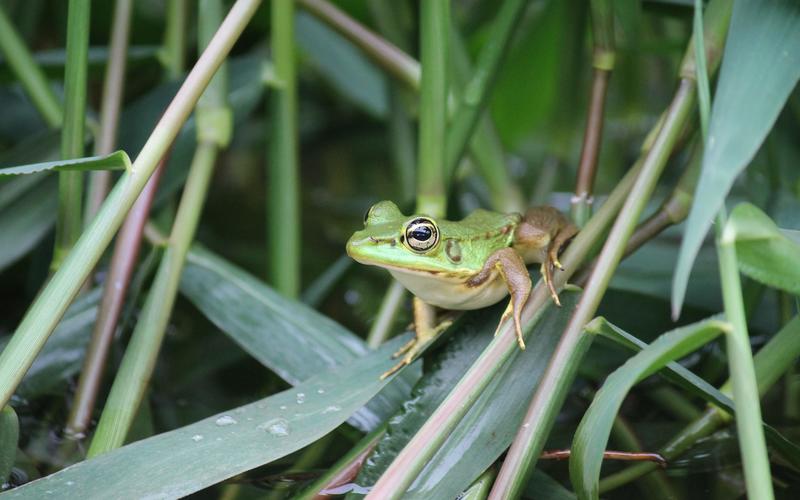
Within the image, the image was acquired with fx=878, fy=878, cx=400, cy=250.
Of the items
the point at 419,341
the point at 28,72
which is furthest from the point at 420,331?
the point at 28,72

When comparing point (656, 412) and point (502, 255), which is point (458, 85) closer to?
point (502, 255)

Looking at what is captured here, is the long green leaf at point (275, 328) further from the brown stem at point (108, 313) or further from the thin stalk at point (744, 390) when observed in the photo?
the thin stalk at point (744, 390)

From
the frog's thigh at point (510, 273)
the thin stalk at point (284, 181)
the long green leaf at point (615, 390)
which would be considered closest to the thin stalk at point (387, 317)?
the thin stalk at point (284, 181)

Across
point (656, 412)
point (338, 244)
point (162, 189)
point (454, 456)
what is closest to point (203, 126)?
point (162, 189)

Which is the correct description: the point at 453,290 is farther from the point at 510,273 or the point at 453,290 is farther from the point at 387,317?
the point at 387,317

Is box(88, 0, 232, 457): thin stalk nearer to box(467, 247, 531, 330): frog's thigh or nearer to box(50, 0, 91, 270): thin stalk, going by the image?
box(50, 0, 91, 270): thin stalk

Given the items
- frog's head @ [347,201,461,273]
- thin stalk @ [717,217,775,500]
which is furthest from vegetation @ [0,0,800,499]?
frog's head @ [347,201,461,273]
